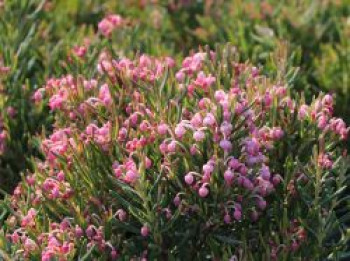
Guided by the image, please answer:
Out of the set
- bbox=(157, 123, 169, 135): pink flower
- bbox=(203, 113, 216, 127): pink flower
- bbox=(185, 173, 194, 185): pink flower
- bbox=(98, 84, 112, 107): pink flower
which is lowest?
bbox=(185, 173, 194, 185): pink flower

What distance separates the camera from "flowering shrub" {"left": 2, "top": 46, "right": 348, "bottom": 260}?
12.6 ft

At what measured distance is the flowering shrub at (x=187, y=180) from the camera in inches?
151

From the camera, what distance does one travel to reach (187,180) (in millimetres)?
3793

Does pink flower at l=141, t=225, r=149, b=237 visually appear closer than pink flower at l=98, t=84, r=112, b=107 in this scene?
Yes

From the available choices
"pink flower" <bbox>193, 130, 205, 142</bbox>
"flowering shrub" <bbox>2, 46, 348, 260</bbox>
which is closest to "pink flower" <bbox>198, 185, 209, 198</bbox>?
"flowering shrub" <bbox>2, 46, 348, 260</bbox>

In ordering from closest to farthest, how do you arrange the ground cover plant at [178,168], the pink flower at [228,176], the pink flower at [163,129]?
the pink flower at [228,176] < the ground cover plant at [178,168] < the pink flower at [163,129]

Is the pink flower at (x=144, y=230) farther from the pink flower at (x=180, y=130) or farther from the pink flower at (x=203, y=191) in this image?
the pink flower at (x=180, y=130)

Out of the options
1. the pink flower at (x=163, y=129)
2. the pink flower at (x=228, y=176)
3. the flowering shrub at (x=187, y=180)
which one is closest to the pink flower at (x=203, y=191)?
the flowering shrub at (x=187, y=180)

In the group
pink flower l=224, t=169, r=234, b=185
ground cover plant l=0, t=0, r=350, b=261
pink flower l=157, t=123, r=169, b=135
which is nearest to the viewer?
pink flower l=224, t=169, r=234, b=185

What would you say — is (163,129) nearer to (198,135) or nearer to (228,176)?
(198,135)

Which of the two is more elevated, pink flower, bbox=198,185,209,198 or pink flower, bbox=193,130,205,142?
pink flower, bbox=193,130,205,142

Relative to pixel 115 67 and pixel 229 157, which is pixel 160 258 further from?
pixel 115 67

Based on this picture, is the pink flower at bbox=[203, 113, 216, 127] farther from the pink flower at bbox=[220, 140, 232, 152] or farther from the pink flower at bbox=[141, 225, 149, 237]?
the pink flower at bbox=[141, 225, 149, 237]

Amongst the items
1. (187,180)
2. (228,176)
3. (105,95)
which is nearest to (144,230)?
(187,180)
